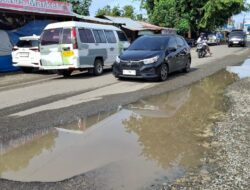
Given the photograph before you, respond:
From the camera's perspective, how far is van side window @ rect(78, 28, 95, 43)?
597 inches

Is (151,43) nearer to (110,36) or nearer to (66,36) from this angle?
(66,36)

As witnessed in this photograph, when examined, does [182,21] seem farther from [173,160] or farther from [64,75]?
[173,160]

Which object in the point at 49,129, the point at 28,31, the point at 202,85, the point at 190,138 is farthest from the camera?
the point at 28,31

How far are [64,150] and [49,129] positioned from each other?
1336mm

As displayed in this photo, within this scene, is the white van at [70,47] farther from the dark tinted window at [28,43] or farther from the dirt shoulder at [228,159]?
the dirt shoulder at [228,159]

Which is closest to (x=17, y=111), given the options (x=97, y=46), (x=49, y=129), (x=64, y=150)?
(x=49, y=129)

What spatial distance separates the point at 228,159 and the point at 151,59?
8.15 meters

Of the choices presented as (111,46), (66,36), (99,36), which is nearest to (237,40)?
(111,46)

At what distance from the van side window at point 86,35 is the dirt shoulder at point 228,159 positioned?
787 centimetres

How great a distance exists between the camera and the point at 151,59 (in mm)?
13414

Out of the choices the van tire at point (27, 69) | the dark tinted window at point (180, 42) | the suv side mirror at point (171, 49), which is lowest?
the van tire at point (27, 69)

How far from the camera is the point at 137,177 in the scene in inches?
197

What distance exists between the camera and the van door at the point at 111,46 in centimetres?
1734

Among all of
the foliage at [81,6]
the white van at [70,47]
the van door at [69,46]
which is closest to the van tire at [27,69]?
the white van at [70,47]
